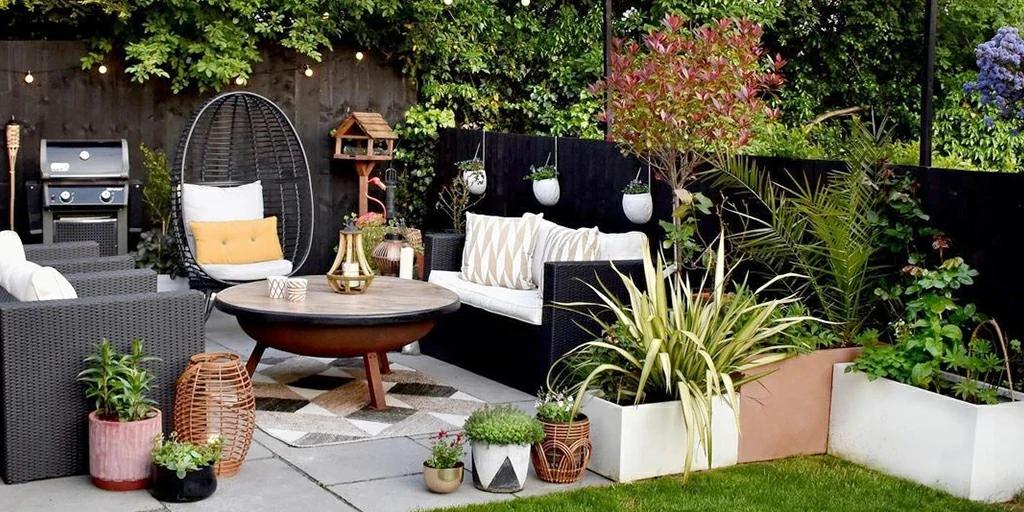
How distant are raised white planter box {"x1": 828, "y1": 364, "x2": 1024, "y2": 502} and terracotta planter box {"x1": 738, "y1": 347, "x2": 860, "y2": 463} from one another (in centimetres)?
7

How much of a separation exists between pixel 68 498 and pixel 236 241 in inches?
144

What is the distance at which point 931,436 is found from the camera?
4.80 m

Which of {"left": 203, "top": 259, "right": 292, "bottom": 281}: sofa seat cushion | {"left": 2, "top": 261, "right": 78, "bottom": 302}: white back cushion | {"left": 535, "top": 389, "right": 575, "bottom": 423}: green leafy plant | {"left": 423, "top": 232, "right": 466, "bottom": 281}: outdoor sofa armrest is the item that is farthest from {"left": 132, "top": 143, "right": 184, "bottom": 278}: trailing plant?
{"left": 535, "top": 389, "right": 575, "bottom": 423}: green leafy plant

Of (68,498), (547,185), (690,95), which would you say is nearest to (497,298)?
(547,185)

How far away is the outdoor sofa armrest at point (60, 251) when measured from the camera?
587 centimetres

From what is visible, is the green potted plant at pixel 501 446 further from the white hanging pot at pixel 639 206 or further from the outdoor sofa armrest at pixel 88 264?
the white hanging pot at pixel 639 206

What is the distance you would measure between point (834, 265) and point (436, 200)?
473 cm

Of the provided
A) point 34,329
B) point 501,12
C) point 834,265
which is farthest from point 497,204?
point 34,329

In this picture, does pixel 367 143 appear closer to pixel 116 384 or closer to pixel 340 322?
pixel 340 322

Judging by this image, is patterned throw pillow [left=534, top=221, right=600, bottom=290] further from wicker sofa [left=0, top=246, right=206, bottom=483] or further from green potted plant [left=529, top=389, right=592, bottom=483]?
wicker sofa [left=0, top=246, right=206, bottom=483]

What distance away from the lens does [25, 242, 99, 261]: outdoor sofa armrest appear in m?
5.87

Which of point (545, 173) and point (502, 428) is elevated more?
point (545, 173)

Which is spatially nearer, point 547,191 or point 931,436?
point 931,436

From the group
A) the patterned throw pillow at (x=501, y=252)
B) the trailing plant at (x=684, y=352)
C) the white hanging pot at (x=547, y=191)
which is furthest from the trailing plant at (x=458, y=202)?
the trailing plant at (x=684, y=352)
